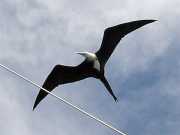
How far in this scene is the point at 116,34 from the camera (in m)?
26.1

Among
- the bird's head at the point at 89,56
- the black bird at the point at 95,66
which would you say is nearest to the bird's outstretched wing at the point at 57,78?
the black bird at the point at 95,66

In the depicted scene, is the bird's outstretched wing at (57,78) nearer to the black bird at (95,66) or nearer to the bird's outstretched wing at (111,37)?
the black bird at (95,66)

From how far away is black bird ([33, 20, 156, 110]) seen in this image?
25328 mm

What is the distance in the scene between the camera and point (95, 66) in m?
25.3

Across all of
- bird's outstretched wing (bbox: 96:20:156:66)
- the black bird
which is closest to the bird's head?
the black bird

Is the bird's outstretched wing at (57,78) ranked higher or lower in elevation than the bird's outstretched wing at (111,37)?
lower

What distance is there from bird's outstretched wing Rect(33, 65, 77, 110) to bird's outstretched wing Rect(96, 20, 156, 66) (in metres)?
1.68

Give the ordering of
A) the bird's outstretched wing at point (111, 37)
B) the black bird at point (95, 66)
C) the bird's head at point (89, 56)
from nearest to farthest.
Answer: the bird's head at point (89, 56) → the black bird at point (95, 66) → the bird's outstretched wing at point (111, 37)

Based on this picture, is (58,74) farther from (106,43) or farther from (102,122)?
(102,122)

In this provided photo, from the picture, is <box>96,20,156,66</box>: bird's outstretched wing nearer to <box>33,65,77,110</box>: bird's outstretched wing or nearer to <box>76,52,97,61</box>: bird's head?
<box>76,52,97,61</box>: bird's head

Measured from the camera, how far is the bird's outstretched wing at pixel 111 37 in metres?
25.5

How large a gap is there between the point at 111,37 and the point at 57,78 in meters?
3.32

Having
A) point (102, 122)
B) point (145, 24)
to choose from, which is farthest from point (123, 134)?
point (145, 24)

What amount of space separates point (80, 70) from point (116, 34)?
2.28 meters
